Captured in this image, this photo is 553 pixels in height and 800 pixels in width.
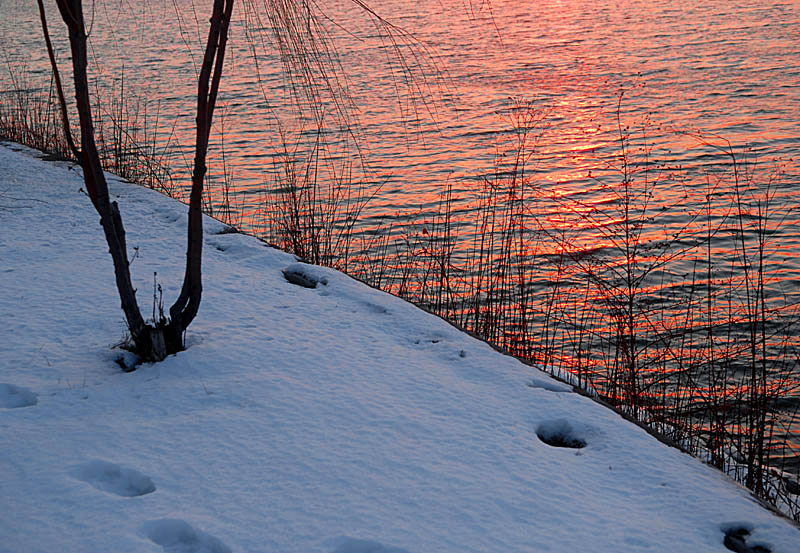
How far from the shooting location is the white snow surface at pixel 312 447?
5.90 feet

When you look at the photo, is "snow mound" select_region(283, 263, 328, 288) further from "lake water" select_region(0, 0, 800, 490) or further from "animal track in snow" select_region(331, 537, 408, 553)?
"animal track in snow" select_region(331, 537, 408, 553)

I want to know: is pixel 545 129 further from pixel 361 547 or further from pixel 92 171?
pixel 361 547

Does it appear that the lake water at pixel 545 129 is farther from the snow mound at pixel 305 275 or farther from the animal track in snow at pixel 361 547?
the animal track in snow at pixel 361 547

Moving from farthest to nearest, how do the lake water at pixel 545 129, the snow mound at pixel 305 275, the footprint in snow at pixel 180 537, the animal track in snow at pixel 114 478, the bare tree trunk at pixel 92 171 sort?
the lake water at pixel 545 129, the snow mound at pixel 305 275, the bare tree trunk at pixel 92 171, the animal track in snow at pixel 114 478, the footprint in snow at pixel 180 537

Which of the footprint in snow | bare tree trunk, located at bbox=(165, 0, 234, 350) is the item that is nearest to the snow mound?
bare tree trunk, located at bbox=(165, 0, 234, 350)

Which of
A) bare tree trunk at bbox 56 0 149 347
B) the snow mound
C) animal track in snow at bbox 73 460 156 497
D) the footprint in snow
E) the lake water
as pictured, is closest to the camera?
the footprint in snow

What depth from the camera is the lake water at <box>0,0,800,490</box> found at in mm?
5324

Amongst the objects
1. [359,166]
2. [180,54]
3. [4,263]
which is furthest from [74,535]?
[180,54]

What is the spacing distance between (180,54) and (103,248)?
11.8 meters

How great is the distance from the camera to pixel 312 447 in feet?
6.93

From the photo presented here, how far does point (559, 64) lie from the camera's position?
11.6m

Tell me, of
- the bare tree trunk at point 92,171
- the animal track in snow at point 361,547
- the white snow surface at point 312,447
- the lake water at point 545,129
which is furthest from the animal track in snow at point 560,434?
the bare tree trunk at point 92,171

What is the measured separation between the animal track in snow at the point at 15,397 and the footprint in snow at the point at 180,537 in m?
0.76

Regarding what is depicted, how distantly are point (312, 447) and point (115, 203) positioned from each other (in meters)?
1.05
